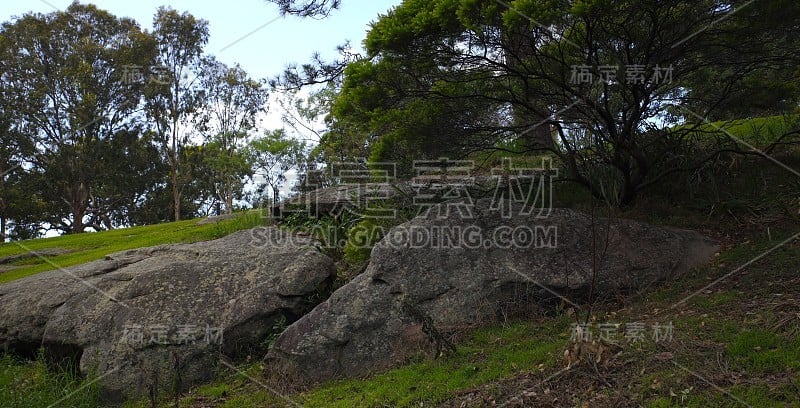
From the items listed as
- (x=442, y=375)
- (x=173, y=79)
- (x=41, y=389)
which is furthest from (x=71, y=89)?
(x=442, y=375)

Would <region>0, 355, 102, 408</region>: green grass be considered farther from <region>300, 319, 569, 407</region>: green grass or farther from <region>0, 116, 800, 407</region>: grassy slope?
<region>300, 319, 569, 407</region>: green grass

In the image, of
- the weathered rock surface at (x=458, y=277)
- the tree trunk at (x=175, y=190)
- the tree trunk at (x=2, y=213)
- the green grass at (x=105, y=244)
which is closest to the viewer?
the weathered rock surface at (x=458, y=277)

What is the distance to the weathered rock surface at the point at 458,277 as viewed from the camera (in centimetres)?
605

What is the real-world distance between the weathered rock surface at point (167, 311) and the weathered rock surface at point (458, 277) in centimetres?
78

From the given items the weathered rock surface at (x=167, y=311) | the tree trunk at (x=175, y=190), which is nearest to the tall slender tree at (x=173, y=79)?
the tree trunk at (x=175, y=190)

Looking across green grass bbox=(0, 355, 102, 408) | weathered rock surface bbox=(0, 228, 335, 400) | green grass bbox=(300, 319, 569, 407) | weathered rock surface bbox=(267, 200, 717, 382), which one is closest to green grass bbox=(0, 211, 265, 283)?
weathered rock surface bbox=(0, 228, 335, 400)

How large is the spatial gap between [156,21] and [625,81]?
28098 mm

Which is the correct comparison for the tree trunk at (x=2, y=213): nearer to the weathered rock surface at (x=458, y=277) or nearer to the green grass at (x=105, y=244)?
the green grass at (x=105, y=244)

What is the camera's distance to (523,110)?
7.85m

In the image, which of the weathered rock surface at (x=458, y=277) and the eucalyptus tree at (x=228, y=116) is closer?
the weathered rock surface at (x=458, y=277)

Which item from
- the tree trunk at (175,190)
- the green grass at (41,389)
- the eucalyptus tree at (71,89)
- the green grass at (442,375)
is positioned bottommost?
the green grass at (41,389)

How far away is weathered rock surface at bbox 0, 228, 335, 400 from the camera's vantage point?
6547mm

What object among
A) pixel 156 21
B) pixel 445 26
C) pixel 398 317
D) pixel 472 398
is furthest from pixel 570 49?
pixel 156 21

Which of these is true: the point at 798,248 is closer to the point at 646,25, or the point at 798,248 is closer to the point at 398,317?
the point at 646,25
